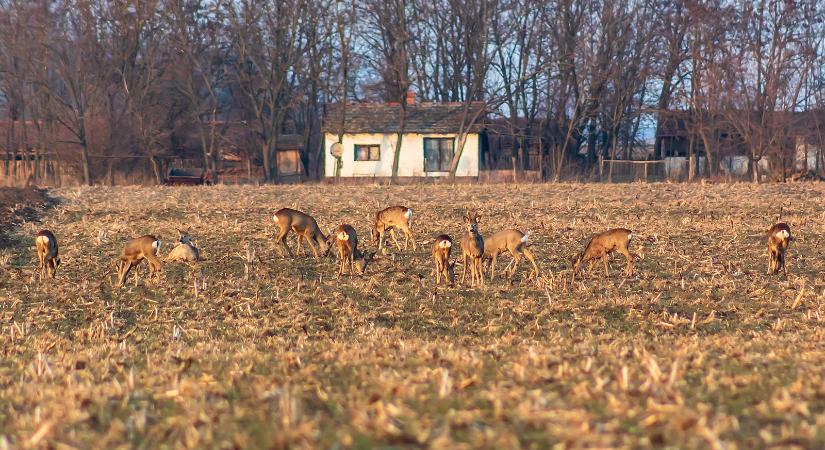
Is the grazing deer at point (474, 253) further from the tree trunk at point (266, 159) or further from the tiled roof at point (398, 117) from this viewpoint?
the tree trunk at point (266, 159)

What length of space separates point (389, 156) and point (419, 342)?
45.3 meters

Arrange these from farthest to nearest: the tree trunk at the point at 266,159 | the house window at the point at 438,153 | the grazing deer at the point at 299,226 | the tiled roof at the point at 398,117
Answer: the tree trunk at the point at 266,159 → the house window at the point at 438,153 → the tiled roof at the point at 398,117 → the grazing deer at the point at 299,226

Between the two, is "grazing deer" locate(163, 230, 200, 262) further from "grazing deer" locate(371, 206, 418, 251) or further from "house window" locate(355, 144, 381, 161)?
"house window" locate(355, 144, 381, 161)

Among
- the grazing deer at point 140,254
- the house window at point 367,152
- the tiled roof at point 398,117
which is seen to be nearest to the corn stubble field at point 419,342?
the grazing deer at point 140,254

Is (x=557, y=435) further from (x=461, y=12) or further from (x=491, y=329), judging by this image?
(x=461, y=12)

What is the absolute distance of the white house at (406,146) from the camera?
55.2 m

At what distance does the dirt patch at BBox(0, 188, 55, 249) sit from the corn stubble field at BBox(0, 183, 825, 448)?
0.68 m

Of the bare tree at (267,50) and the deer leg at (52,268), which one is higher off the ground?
the bare tree at (267,50)

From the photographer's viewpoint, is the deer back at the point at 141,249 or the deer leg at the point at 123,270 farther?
the deer back at the point at 141,249

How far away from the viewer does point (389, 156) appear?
55.5 metres

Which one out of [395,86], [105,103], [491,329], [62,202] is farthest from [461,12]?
[491,329]

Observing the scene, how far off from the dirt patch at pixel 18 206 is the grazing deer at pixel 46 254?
378 centimetres

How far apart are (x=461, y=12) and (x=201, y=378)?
54357 mm

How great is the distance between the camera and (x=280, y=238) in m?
19.7
